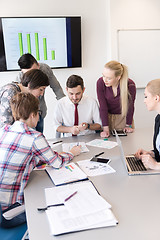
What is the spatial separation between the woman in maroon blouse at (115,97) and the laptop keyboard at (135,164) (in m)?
0.61

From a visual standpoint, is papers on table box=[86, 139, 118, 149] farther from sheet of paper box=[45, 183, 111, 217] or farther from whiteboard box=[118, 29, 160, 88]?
whiteboard box=[118, 29, 160, 88]

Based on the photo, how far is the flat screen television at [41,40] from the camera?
3.19m

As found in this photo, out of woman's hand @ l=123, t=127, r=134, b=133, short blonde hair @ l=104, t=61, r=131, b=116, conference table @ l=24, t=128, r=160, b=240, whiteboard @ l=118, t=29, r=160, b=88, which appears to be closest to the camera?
conference table @ l=24, t=128, r=160, b=240

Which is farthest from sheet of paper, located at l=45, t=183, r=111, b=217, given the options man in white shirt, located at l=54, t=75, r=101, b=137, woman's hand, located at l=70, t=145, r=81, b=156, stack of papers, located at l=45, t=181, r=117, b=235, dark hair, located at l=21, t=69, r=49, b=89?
man in white shirt, located at l=54, t=75, r=101, b=137

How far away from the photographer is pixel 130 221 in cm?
96

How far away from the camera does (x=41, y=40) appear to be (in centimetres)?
330

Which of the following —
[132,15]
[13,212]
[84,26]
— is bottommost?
[13,212]

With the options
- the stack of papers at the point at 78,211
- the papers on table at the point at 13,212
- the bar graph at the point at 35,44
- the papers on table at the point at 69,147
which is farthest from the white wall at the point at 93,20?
the stack of papers at the point at 78,211

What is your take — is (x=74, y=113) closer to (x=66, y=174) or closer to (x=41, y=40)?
(x=66, y=174)

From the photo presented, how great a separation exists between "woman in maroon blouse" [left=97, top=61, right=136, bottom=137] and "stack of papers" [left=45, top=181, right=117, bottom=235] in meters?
1.03

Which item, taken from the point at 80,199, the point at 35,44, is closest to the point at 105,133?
the point at 80,199

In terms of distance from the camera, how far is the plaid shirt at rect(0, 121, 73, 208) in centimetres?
134

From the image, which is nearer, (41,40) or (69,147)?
(69,147)

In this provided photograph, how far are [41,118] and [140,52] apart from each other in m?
1.93
